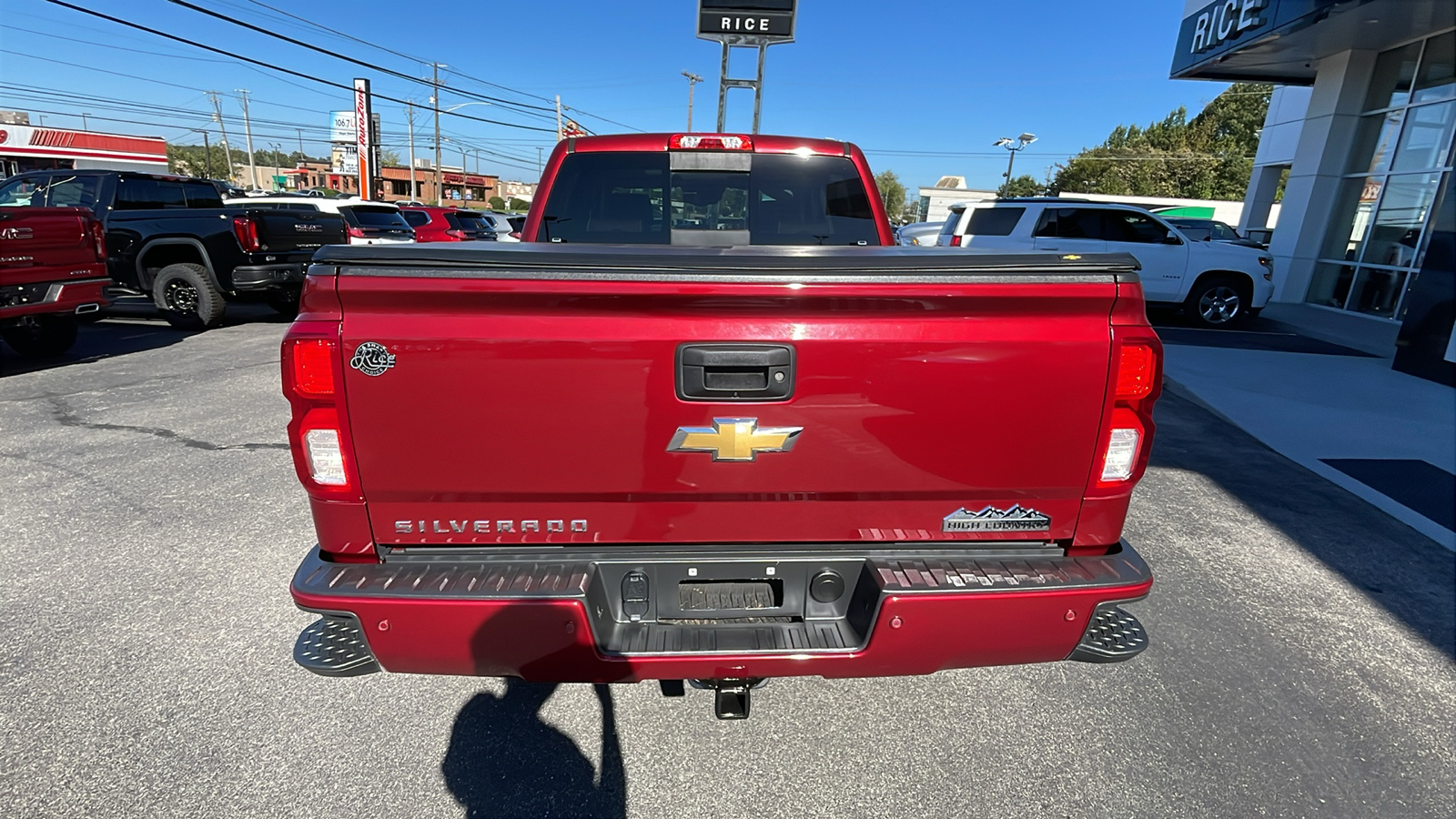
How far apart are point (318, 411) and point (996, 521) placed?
1.88 meters

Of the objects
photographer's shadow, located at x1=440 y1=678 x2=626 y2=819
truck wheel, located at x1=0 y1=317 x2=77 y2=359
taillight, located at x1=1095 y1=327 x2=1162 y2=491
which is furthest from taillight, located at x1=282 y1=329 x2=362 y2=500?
truck wheel, located at x1=0 y1=317 x2=77 y2=359

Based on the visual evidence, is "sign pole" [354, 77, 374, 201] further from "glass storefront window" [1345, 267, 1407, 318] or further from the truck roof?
"glass storefront window" [1345, 267, 1407, 318]

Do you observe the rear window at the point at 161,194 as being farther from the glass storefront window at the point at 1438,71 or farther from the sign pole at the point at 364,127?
the glass storefront window at the point at 1438,71

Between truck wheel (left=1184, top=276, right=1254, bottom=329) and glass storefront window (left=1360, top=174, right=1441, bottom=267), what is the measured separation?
11.7ft

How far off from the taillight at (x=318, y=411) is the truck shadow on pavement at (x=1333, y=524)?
4.68 meters

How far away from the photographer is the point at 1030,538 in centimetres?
208

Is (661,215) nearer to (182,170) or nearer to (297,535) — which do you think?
(297,535)

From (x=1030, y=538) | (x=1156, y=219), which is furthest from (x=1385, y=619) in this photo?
(x=1156, y=219)

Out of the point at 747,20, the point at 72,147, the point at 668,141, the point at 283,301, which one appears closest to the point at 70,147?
the point at 72,147

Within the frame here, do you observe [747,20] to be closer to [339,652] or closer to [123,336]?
[123,336]

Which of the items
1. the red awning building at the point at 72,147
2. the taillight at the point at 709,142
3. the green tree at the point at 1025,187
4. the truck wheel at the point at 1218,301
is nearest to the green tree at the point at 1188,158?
the green tree at the point at 1025,187

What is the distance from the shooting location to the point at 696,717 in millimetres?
2637

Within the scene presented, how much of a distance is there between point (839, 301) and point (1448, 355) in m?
10.4

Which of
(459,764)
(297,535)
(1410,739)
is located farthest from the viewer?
(297,535)
